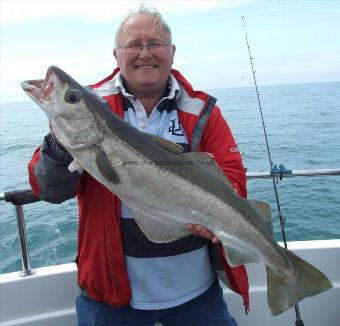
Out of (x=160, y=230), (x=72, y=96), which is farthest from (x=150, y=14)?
(x=160, y=230)

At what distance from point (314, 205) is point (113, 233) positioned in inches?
384

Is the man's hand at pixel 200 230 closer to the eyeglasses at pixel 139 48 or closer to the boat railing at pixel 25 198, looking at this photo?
the eyeglasses at pixel 139 48

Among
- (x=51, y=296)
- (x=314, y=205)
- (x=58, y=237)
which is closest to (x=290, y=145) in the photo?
(x=314, y=205)

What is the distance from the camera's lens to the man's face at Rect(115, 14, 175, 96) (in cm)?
325

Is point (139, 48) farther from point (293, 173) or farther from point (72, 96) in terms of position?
point (293, 173)

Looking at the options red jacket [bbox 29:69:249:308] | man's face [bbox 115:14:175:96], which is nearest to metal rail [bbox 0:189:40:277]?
red jacket [bbox 29:69:249:308]

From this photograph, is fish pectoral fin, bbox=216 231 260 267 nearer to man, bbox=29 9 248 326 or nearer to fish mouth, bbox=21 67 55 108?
man, bbox=29 9 248 326

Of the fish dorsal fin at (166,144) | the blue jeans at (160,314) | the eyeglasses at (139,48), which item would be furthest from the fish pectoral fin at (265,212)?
the eyeglasses at (139,48)

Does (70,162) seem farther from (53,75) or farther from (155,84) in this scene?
(155,84)

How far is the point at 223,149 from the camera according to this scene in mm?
3273

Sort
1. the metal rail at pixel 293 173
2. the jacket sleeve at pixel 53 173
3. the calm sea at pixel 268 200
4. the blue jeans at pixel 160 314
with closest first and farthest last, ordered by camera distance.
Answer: the jacket sleeve at pixel 53 173 < the blue jeans at pixel 160 314 < the metal rail at pixel 293 173 < the calm sea at pixel 268 200

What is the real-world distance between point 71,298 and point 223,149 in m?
2.37

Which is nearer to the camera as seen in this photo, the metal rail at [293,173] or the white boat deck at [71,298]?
the white boat deck at [71,298]

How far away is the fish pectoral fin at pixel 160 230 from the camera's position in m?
2.85
